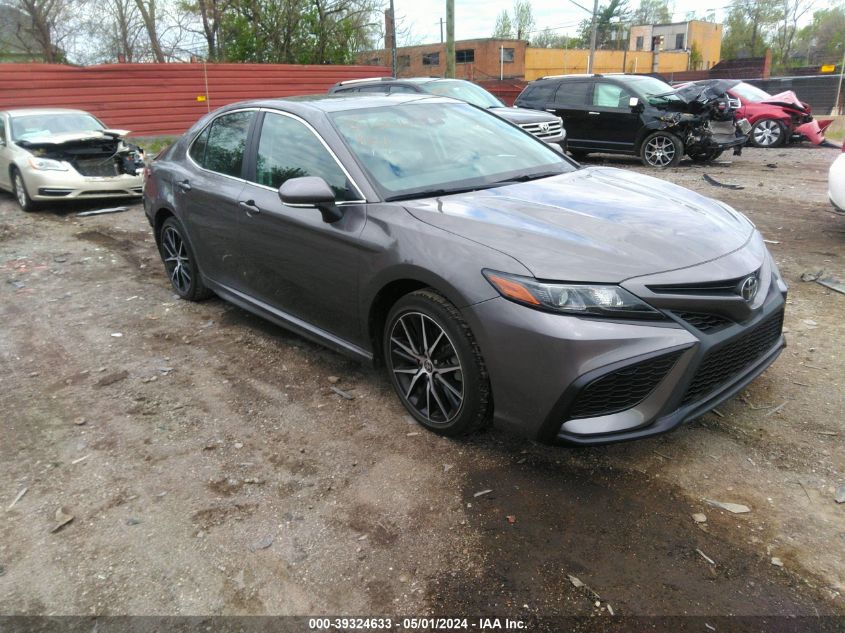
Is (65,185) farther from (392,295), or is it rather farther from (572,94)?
(572,94)

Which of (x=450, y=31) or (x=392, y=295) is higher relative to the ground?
(x=450, y=31)

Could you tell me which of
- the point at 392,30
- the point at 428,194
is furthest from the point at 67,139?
the point at 392,30

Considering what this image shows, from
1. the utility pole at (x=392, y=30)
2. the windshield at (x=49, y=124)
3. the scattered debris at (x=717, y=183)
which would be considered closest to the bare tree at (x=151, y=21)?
the utility pole at (x=392, y=30)

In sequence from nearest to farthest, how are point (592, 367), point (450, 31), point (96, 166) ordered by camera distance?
point (592, 367) < point (96, 166) < point (450, 31)

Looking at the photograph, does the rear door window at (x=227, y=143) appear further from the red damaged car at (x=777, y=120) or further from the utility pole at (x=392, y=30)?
the utility pole at (x=392, y=30)

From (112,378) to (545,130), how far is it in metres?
8.84

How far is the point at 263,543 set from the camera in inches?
105

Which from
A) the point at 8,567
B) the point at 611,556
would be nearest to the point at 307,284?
the point at 8,567

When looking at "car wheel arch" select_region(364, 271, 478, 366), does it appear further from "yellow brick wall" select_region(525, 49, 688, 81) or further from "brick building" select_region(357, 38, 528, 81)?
"brick building" select_region(357, 38, 528, 81)

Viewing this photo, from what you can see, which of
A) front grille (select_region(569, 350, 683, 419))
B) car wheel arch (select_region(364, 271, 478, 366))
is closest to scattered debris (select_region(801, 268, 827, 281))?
front grille (select_region(569, 350, 683, 419))

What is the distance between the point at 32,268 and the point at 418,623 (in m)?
6.44

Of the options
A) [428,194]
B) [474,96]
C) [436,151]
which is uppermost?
[474,96]

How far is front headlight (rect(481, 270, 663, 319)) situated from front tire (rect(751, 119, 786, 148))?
49.7 feet

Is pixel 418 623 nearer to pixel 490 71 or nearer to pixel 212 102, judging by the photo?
pixel 212 102
